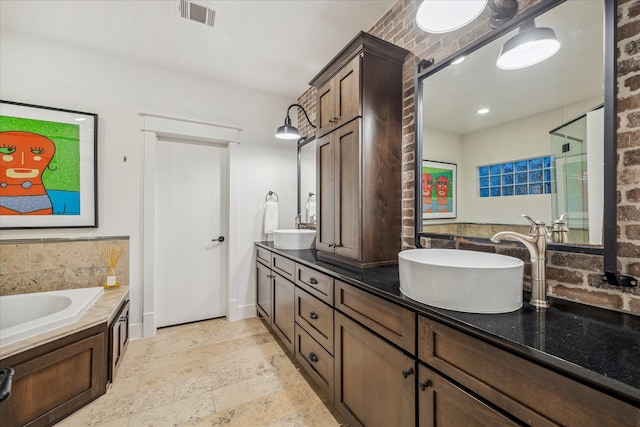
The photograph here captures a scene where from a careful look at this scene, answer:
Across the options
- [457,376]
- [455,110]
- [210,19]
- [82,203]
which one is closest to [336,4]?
[210,19]

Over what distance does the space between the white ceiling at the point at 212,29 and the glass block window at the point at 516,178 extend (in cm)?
150

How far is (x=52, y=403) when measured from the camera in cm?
165

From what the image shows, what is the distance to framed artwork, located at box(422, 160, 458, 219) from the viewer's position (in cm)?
170

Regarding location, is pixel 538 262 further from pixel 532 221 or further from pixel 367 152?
pixel 367 152

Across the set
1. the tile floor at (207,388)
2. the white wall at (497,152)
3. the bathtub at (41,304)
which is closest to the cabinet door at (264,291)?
the tile floor at (207,388)

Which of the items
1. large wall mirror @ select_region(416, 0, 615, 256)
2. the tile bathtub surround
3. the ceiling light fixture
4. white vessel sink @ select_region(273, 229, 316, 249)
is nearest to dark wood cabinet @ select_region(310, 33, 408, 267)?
large wall mirror @ select_region(416, 0, 615, 256)

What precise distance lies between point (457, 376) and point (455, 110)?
4.68ft

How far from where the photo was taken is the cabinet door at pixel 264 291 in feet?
9.34

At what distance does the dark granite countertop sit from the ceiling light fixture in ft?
3.58

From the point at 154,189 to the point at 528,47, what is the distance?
3.15m

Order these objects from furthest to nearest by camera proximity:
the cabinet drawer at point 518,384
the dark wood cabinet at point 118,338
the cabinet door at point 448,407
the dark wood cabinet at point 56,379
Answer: the dark wood cabinet at point 118,338 → the dark wood cabinet at point 56,379 → the cabinet door at point 448,407 → the cabinet drawer at point 518,384

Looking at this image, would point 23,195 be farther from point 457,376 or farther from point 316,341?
point 457,376

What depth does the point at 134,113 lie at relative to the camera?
281 centimetres

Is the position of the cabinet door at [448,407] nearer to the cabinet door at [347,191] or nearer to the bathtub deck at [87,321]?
the cabinet door at [347,191]
